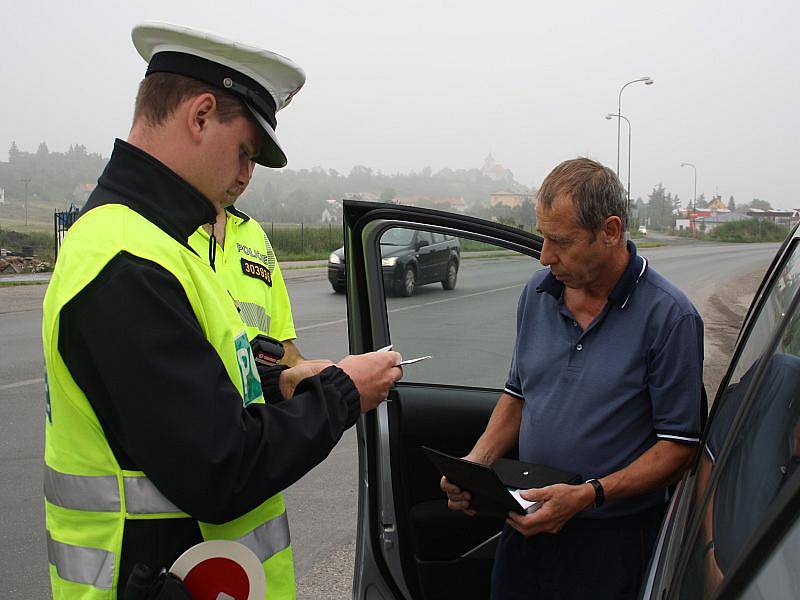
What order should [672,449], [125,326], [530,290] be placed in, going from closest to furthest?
[125,326]
[672,449]
[530,290]

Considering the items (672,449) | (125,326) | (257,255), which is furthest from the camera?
(257,255)

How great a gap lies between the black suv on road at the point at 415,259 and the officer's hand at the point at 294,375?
2.10 feet

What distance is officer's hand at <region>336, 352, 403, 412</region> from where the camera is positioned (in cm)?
152

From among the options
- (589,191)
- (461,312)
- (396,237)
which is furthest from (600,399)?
(461,312)

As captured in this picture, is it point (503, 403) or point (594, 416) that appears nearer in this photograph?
point (594, 416)

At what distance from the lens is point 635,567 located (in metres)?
1.95

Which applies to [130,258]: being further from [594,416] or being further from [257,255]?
[257,255]

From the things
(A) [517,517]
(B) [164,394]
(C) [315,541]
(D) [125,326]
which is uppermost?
(D) [125,326]

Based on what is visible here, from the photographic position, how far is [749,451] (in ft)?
4.05

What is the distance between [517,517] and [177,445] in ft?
3.13

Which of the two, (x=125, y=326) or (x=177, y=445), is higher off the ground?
(x=125, y=326)

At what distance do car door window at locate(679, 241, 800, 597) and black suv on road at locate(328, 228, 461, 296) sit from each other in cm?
114

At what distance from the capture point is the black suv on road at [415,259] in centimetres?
247

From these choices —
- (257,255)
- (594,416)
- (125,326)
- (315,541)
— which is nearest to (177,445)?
(125,326)
